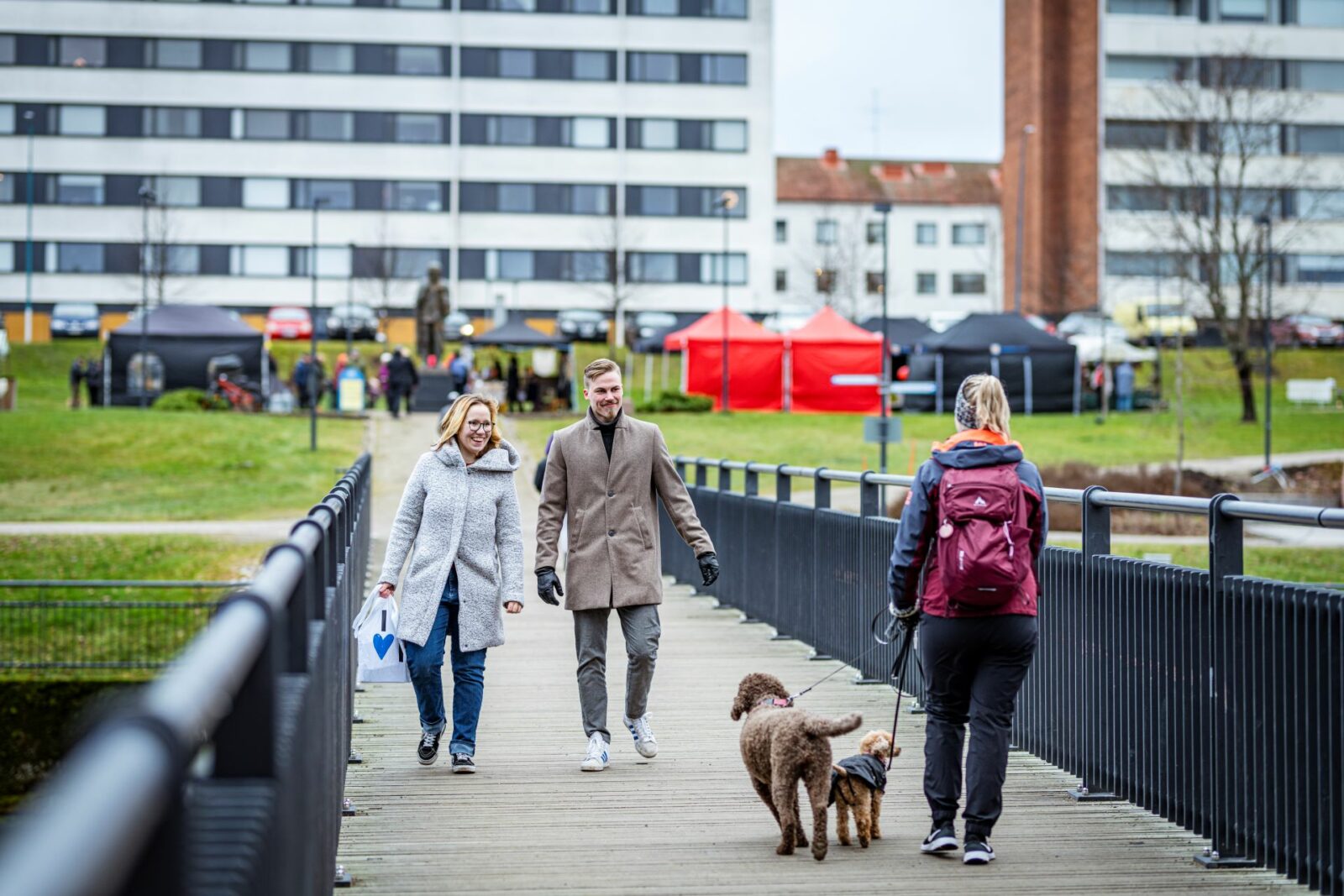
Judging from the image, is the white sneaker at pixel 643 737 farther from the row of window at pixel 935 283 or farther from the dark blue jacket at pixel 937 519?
the row of window at pixel 935 283

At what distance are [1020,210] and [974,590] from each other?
242 ft

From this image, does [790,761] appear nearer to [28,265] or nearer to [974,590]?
[974,590]

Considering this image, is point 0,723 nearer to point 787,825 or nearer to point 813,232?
point 787,825

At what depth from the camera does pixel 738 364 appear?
51.0 metres

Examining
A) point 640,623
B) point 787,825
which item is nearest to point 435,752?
point 640,623

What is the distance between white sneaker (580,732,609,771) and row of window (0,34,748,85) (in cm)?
7303

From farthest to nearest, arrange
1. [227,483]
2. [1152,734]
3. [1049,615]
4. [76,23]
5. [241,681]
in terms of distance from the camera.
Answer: [76,23] → [227,483] → [1049,615] → [1152,734] → [241,681]

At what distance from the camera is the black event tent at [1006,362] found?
49.6m

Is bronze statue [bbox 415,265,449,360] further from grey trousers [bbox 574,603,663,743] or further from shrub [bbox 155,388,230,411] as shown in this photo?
grey trousers [bbox 574,603,663,743]

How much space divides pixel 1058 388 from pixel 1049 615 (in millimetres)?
44077

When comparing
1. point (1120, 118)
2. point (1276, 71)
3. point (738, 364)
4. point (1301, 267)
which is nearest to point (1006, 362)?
point (738, 364)

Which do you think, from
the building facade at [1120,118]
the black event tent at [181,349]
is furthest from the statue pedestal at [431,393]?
the building facade at [1120,118]

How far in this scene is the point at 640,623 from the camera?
8609mm

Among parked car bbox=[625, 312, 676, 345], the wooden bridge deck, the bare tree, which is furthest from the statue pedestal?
the wooden bridge deck
